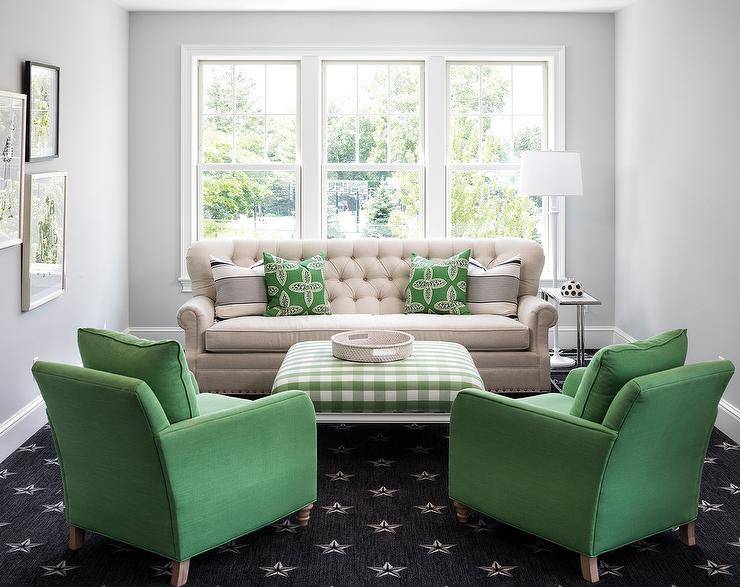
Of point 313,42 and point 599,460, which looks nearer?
point 599,460

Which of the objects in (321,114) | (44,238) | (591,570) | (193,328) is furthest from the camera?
(321,114)

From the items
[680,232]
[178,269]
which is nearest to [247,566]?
[680,232]

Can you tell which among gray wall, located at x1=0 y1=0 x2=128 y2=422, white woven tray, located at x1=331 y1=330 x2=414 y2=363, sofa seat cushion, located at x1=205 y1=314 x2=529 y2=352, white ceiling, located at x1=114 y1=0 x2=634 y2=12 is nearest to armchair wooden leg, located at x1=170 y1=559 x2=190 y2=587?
white woven tray, located at x1=331 y1=330 x2=414 y2=363

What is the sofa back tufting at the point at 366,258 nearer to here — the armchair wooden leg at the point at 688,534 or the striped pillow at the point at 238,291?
the striped pillow at the point at 238,291

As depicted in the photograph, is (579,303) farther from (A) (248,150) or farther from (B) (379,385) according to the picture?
(A) (248,150)

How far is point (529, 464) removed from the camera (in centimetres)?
276

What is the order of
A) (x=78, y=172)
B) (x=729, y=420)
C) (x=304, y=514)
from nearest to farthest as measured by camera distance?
(x=304, y=514)
(x=729, y=420)
(x=78, y=172)

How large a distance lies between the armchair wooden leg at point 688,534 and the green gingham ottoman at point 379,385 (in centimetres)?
111

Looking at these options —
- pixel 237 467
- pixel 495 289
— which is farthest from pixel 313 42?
pixel 237 467

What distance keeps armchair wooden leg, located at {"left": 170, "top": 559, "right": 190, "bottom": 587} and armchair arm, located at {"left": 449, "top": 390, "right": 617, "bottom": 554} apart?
1.03m

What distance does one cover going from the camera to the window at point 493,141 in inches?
248

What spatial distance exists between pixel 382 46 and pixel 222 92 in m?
1.28

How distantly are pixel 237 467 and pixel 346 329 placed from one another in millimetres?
2201

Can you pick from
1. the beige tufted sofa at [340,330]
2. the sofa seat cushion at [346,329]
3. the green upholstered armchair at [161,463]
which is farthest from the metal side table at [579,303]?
the green upholstered armchair at [161,463]
